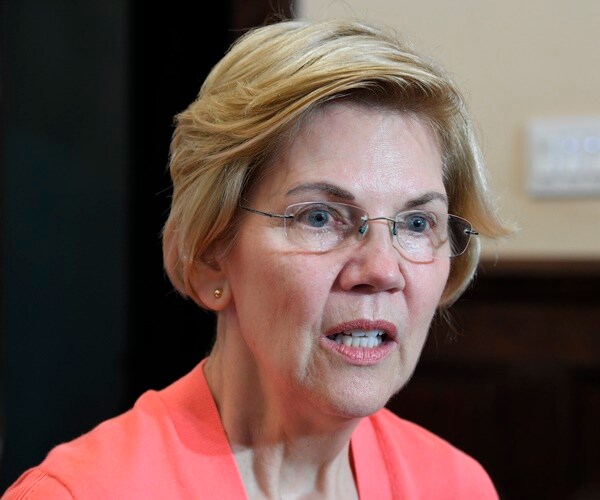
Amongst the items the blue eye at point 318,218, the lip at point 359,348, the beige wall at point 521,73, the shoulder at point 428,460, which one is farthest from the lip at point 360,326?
the beige wall at point 521,73

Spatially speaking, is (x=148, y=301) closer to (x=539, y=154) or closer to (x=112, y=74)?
(x=112, y=74)

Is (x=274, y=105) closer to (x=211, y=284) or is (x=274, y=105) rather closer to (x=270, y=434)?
(x=211, y=284)

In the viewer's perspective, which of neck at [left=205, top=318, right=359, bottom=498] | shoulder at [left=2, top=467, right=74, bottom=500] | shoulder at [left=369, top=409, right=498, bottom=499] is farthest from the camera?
shoulder at [left=369, top=409, right=498, bottom=499]

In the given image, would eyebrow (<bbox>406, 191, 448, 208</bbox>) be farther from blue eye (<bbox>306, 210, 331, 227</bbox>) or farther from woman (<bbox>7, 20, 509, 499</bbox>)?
blue eye (<bbox>306, 210, 331, 227</bbox>)

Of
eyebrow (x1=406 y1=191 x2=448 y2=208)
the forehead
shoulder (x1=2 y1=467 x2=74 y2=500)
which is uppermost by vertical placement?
the forehead

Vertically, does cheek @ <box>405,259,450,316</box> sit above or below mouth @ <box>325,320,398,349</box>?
above

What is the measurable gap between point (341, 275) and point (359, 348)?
0.10 m

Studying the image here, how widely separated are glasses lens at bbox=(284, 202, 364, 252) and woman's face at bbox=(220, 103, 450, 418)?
0.04 ft

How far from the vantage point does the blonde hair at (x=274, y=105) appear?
4.17 feet

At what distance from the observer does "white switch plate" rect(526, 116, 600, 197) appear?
8.02ft

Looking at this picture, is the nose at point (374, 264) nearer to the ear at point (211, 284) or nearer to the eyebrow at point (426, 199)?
the eyebrow at point (426, 199)

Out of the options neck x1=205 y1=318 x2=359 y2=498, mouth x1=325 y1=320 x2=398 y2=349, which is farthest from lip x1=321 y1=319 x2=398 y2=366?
neck x1=205 y1=318 x2=359 y2=498

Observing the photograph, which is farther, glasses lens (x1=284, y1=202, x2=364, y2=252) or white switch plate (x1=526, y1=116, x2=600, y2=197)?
white switch plate (x1=526, y1=116, x2=600, y2=197)

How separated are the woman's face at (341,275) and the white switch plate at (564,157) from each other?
121cm
